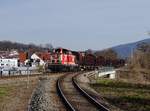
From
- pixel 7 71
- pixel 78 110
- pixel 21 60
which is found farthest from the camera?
pixel 21 60

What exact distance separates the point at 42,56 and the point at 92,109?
88.0 m

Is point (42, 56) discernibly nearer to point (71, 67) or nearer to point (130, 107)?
point (71, 67)

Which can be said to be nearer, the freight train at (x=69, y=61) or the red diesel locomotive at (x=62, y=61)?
the red diesel locomotive at (x=62, y=61)

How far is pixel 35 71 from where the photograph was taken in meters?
76.1

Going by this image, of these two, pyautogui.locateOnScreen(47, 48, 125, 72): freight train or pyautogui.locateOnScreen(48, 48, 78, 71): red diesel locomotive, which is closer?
pyautogui.locateOnScreen(48, 48, 78, 71): red diesel locomotive

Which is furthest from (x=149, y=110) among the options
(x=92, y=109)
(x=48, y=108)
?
(x=48, y=108)

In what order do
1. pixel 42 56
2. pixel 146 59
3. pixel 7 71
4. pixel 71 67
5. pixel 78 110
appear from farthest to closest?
pixel 42 56
pixel 71 67
pixel 146 59
pixel 7 71
pixel 78 110

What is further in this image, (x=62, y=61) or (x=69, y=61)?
(x=69, y=61)

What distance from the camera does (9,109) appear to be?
19.8m

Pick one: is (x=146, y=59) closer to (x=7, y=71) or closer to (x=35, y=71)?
(x=35, y=71)

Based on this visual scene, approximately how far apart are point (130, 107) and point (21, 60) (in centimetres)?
9768

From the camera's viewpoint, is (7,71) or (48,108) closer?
(48,108)

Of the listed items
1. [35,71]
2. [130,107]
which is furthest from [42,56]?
[130,107]

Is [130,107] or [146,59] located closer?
[130,107]
